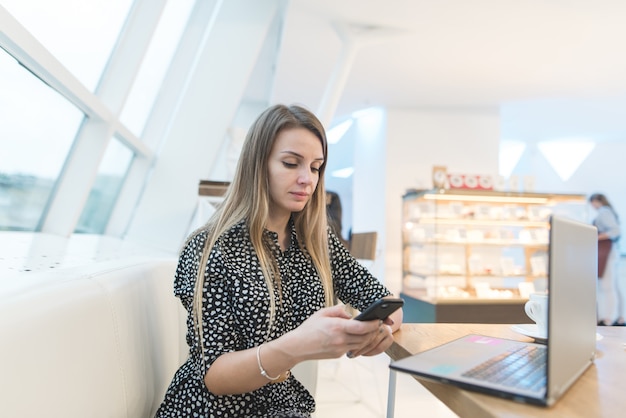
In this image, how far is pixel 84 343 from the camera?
819 mm

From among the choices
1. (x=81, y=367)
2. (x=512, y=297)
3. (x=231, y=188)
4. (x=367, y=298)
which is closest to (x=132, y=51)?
(x=231, y=188)

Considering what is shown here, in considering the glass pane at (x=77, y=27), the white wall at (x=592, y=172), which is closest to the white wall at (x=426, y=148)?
the white wall at (x=592, y=172)

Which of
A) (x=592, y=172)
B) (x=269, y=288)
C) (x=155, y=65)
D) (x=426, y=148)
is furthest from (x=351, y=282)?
(x=592, y=172)

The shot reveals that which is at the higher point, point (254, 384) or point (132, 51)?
point (132, 51)

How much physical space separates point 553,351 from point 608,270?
248 inches

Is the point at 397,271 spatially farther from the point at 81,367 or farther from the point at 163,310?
the point at 81,367

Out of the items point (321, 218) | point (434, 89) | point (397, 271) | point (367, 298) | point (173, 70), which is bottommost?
point (367, 298)

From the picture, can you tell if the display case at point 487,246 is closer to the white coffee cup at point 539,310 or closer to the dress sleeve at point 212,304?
the white coffee cup at point 539,310

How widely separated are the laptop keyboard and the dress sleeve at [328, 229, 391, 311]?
0.51m

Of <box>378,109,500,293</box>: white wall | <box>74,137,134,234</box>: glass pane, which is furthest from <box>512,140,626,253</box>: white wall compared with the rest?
<box>74,137,134,234</box>: glass pane

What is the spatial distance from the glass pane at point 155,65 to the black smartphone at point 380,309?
10.7 feet

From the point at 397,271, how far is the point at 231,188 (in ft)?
19.9

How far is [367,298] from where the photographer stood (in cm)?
136

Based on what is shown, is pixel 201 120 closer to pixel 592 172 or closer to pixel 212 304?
pixel 212 304
